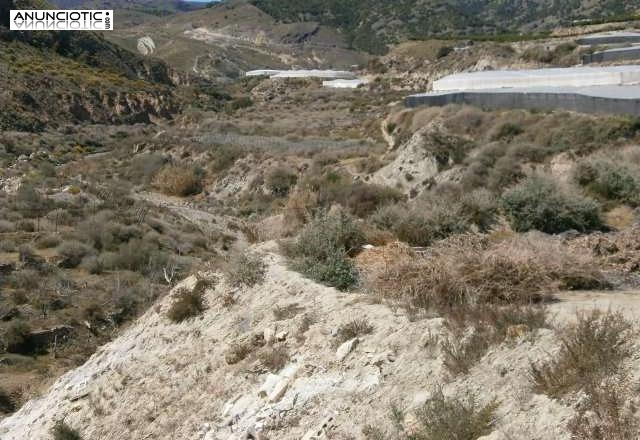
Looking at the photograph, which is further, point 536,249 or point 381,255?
point 381,255

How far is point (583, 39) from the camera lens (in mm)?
57531

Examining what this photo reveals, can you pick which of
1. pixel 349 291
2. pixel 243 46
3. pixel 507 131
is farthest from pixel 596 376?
pixel 243 46

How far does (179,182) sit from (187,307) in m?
28.3

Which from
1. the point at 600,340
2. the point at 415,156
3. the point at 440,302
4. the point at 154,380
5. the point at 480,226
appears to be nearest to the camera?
the point at 600,340

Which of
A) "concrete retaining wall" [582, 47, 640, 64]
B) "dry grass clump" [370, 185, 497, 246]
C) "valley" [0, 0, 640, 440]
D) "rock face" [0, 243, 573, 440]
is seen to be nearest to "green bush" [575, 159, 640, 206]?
"valley" [0, 0, 640, 440]

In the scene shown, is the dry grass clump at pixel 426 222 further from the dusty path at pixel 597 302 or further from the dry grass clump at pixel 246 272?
the dusty path at pixel 597 302

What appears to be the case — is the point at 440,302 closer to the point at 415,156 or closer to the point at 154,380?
the point at 154,380

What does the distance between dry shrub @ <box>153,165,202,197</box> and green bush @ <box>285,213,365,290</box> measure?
27.2 metres

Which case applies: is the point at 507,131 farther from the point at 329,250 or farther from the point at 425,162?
the point at 329,250

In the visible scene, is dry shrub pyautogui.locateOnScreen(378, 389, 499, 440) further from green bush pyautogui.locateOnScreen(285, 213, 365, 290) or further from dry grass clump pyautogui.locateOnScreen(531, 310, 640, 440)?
green bush pyautogui.locateOnScreen(285, 213, 365, 290)

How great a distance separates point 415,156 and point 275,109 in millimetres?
54073

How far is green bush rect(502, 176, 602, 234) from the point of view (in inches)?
481

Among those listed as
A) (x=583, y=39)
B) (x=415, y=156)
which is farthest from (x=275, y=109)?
(x=415, y=156)

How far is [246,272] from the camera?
9656mm
